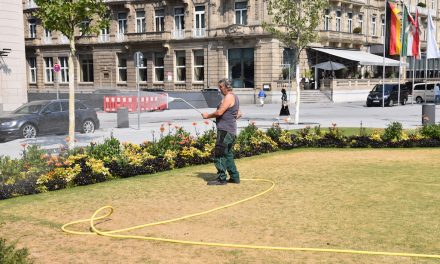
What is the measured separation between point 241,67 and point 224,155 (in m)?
38.2

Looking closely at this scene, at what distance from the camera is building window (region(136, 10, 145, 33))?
5316 cm

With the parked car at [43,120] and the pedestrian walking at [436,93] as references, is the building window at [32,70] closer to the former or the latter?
the parked car at [43,120]

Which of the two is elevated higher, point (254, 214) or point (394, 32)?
point (394, 32)

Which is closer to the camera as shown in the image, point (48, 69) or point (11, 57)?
point (11, 57)

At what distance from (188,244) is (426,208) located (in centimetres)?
388

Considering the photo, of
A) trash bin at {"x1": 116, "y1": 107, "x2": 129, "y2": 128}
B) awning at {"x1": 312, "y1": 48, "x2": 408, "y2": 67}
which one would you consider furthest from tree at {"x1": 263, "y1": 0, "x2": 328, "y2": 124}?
awning at {"x1": 312, "y1": 48, "x2": 408, "y2": 67}

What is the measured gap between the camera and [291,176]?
1123 centimetres

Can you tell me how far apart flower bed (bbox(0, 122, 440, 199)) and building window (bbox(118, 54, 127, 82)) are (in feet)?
132

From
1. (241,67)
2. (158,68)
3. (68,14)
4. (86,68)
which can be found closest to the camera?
(68,14)

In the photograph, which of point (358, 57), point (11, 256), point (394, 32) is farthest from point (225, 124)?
point (358, 57)

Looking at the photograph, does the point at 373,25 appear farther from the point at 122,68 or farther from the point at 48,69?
the point at 48,69

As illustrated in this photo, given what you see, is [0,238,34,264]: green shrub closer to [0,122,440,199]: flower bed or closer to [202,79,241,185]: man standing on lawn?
[0,122,440,199]: flower bed

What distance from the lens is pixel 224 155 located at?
10.1 m

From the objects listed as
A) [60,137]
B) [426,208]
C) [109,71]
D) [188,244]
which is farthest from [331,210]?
[109,71]
